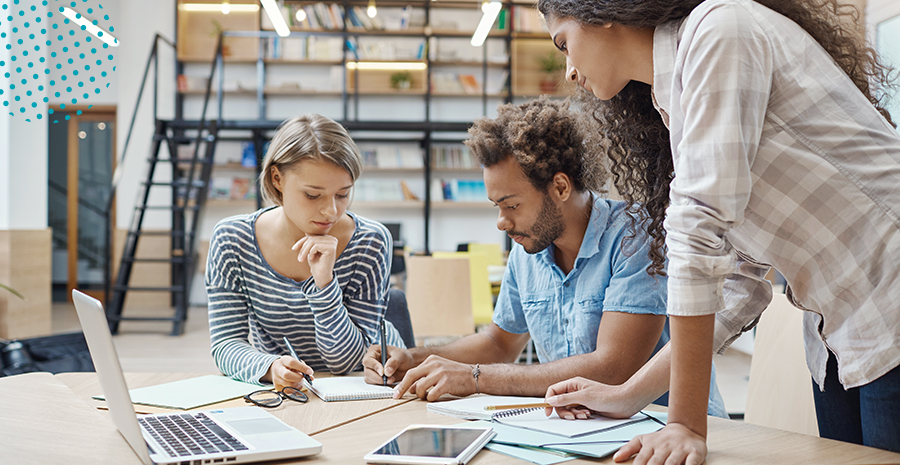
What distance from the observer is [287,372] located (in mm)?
1143

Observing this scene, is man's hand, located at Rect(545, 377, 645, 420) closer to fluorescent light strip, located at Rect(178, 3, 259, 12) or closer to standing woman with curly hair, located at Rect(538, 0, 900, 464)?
standing woman with curly hair, located at Rect(538, 0, 900, 464)

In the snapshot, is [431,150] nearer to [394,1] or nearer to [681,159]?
[394,1]

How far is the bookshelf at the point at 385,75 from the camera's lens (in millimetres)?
6918

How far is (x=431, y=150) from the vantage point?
23.2 ft

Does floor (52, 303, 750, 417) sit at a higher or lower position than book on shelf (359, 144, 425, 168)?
lower

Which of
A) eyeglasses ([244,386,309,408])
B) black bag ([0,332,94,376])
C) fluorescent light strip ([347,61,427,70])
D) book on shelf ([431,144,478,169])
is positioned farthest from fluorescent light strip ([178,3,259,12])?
eyeglasses ([244,386,309,408])

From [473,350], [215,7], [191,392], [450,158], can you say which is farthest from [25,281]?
[473,350]

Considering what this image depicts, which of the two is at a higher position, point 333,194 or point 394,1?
point 394,1

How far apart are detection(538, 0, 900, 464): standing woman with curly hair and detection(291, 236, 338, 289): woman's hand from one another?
2.46 feet

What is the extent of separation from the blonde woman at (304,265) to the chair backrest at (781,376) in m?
0.90

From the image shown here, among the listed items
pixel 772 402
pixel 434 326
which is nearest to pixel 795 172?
pixel 772 402

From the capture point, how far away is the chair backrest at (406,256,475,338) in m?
3.31

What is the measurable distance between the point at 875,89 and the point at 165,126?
21.8 feet

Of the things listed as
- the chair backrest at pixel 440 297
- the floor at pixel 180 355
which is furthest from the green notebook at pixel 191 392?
the floor at pixel 180 355
